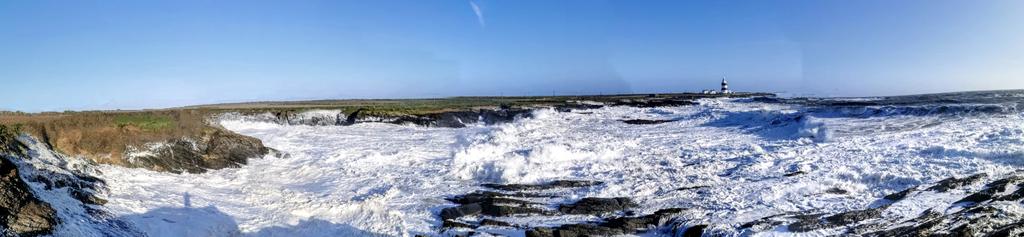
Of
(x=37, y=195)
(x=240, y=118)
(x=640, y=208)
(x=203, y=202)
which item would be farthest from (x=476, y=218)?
(x=240, y=118)

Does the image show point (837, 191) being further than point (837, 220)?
Yes

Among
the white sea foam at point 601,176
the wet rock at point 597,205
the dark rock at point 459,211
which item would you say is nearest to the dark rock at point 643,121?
the white sea foam at point 601,176

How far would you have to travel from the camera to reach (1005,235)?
683cm

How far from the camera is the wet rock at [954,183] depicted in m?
9.62

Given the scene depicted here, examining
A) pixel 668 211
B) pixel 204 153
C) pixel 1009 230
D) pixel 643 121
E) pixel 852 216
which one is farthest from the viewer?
pixel 643 121

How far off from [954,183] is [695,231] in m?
5.38

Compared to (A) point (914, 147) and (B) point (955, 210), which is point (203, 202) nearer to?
(B) point (955, 210)

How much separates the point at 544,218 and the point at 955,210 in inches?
243

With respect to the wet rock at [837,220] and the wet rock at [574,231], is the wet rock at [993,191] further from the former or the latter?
the wet rock at [574,231]

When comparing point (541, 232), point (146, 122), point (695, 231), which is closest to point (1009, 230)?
point (695, 231)

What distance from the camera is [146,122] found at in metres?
15.6

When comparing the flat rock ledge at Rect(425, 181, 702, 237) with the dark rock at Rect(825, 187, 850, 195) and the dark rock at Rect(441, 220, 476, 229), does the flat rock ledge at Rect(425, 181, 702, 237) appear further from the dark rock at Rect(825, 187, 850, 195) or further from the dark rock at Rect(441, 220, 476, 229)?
the dark rock at Rect(825, 187, 850, 195)

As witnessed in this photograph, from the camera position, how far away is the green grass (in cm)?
1509

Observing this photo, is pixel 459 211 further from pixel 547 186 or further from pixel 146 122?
pixel 146 122
